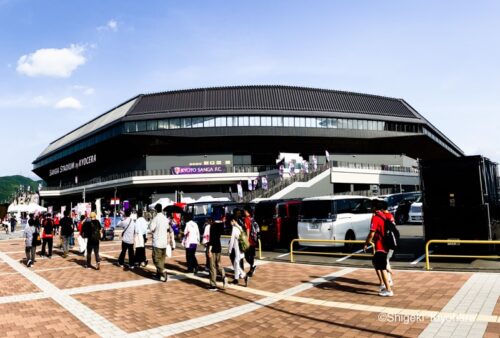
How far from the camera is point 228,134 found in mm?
56406

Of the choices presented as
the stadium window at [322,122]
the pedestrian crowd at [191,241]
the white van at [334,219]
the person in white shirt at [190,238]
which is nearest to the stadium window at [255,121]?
the stadium window at [322,122]

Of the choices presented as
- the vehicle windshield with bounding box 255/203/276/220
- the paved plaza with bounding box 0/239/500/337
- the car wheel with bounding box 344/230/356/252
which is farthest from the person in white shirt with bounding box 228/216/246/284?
the vehicle windshield with bounding box 255/203/276/220

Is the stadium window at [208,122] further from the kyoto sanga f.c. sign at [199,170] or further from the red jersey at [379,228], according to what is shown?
the red jersey at [379,228]

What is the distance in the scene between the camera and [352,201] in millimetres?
13898

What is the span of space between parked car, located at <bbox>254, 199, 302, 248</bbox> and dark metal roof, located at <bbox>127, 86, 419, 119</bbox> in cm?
4324

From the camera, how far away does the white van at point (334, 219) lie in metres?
13.0

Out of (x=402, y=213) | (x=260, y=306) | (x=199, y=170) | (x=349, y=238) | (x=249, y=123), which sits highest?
(x=249, y=123)

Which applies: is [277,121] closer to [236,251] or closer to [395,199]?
[395,199]

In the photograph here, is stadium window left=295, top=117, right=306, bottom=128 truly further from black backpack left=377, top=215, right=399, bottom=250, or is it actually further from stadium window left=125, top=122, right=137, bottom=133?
black backpack left=377, top=215, right=399, bottom=250

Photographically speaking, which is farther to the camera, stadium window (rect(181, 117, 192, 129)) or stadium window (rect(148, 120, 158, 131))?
stadium window (rect(148, 120, 158, 131))

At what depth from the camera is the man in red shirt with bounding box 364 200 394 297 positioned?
7.58 m

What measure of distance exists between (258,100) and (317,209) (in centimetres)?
4837

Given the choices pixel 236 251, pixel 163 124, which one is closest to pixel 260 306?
pixel 236 251

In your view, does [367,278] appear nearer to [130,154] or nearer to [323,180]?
[323,180]
